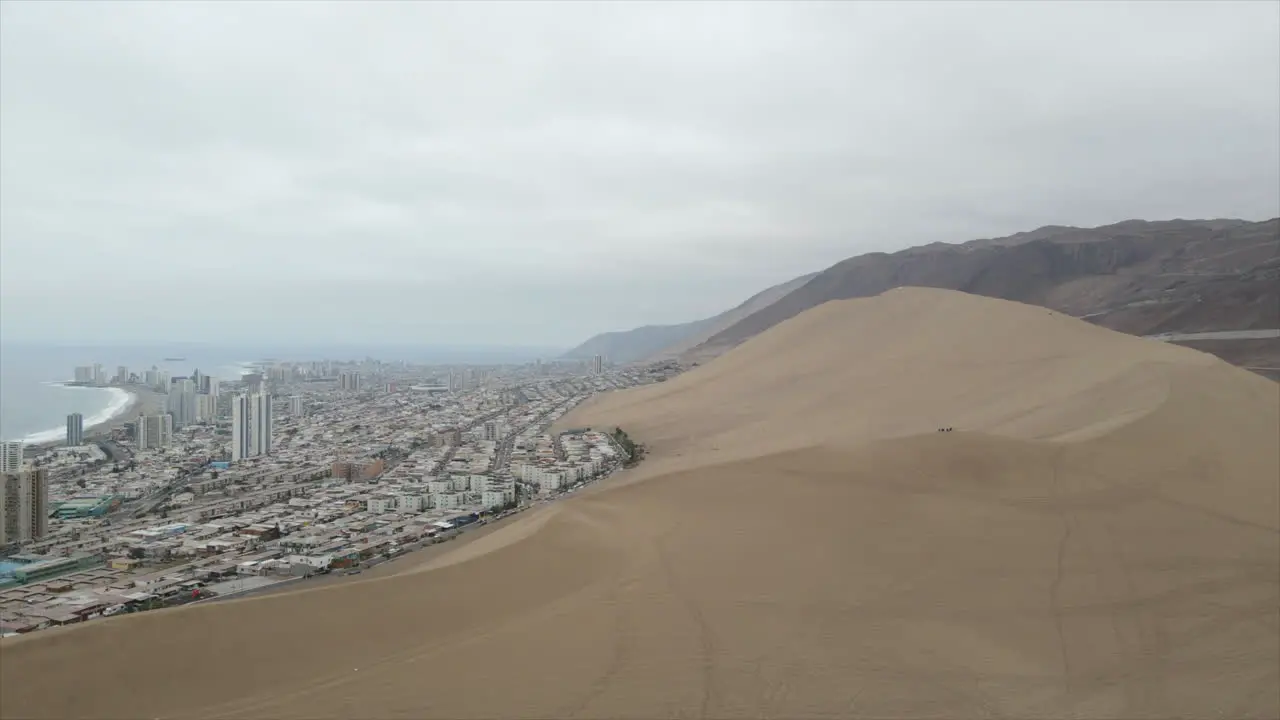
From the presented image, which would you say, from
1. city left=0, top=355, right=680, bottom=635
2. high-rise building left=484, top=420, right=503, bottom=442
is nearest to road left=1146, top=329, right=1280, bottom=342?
city left=0, top=355, right=680, bottom=635

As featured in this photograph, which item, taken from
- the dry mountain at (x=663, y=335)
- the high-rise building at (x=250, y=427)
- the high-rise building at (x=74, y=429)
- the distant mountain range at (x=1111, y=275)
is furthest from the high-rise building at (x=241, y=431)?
the dry mountain at (x=663, y=335)

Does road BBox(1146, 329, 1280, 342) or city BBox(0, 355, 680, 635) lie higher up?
road BBox(1146, 329, 1280, 342)

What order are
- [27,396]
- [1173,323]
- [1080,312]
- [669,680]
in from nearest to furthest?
[669,680] → [1173,323] → [1080,312] → [27,396]

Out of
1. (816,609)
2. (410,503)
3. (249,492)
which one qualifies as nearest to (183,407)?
(249,492)

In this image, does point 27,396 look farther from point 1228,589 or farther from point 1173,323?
point 1173,323

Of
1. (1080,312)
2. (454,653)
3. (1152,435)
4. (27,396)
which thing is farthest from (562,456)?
(27,396)

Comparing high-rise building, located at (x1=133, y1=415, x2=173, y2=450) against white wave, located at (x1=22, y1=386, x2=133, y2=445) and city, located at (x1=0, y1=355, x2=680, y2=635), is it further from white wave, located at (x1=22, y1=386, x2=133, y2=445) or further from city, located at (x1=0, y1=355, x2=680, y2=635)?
white wave, located at (x1=22, y1=386, x2=133, y2=445)
